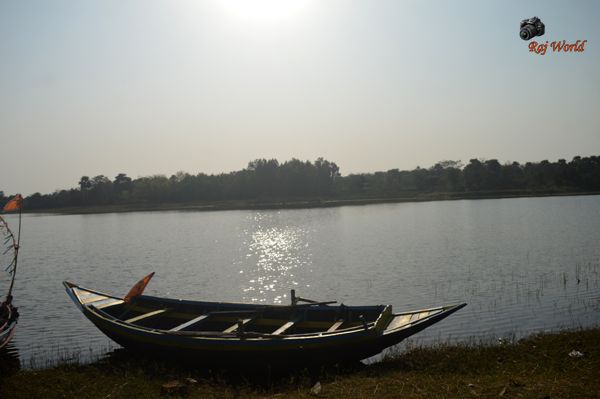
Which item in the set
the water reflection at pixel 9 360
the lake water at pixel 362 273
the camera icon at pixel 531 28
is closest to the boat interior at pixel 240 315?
the lake water at pixel 362 273

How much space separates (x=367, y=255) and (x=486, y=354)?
23.3 m

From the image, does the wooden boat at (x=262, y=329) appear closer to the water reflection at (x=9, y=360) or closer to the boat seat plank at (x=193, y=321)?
the boat seat plank at (x=193, y=321)

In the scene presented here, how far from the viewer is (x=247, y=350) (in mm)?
11633

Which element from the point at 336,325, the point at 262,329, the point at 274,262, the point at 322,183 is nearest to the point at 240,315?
the point at 262,329

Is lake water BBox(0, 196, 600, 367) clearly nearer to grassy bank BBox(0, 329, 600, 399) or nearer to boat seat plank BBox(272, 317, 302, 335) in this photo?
grassy bank BBox(0, 329, 600, 399)

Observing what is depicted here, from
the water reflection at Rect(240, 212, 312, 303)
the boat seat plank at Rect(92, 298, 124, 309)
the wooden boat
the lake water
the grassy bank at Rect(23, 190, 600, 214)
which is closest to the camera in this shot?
the wooden boat

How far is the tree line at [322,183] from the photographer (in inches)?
5027

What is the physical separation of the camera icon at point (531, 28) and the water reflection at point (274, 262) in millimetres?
17166

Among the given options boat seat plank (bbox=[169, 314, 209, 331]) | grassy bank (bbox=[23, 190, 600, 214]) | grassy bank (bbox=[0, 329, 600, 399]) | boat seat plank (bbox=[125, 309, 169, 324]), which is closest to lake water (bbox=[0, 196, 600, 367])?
boat seat plank (bbox=[125, 309, 169, 324])

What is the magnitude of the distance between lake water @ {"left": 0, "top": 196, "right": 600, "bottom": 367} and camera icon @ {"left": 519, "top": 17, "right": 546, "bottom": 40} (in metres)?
11.9

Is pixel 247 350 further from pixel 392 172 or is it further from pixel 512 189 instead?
pixel 392 172

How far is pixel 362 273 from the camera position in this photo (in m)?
28.8

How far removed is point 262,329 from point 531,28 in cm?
1952

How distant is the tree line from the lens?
419 ft
